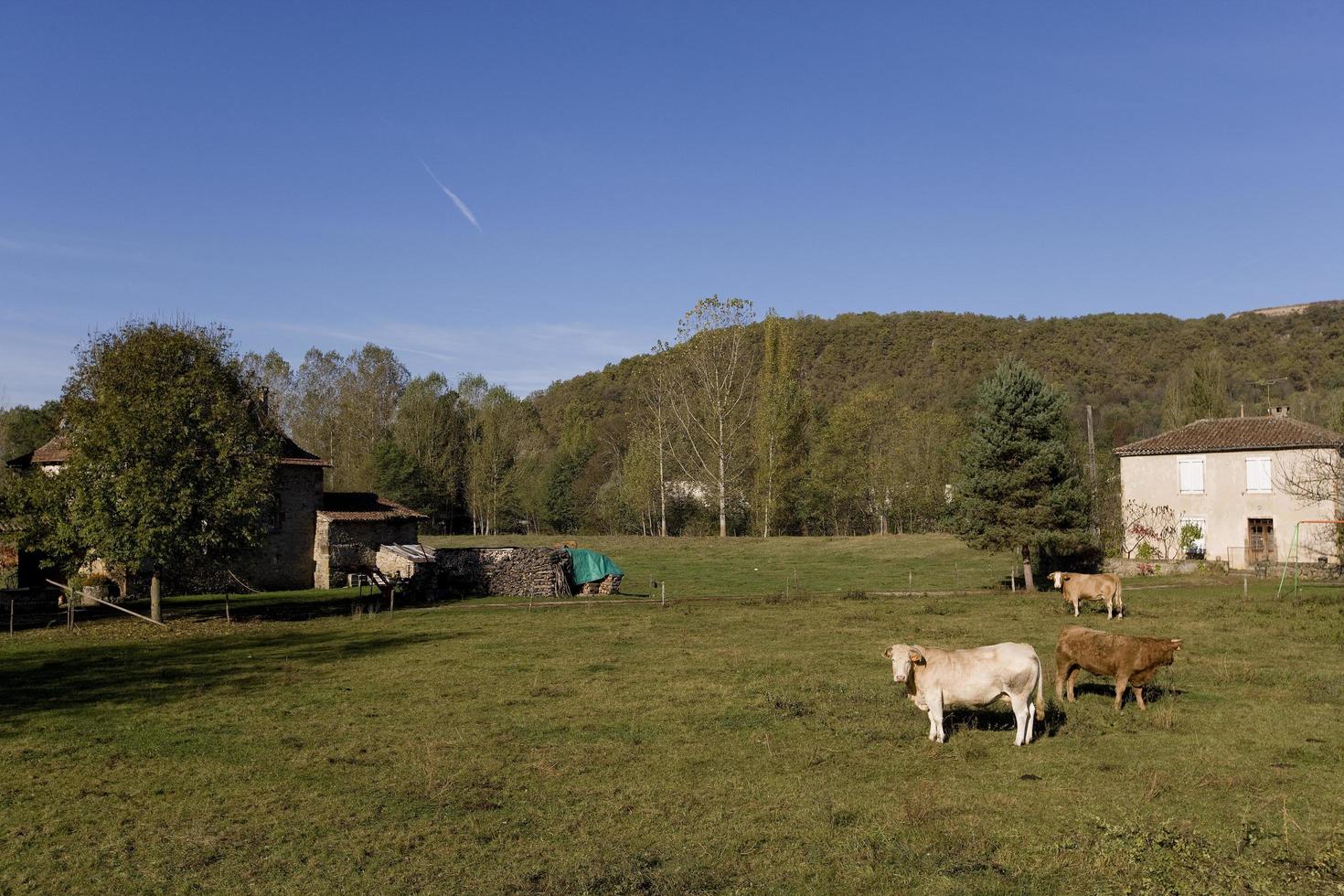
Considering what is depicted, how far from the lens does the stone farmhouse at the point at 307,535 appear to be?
3812cm

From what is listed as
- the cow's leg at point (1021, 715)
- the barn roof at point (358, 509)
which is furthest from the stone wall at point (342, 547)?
the cow's leg at point (1021, 715)

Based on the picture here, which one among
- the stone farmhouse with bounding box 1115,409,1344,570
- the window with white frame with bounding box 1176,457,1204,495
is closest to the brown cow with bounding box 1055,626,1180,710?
the stone farmhouse with bounding box 1115,409,1344,570

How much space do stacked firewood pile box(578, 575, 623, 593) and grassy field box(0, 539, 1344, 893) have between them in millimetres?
14051

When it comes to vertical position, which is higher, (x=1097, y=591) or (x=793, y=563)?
(x=1097, y=591)

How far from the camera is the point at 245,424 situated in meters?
28.6

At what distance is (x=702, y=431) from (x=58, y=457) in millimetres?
40667

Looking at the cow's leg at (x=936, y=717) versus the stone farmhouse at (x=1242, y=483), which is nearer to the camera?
the cow's leg at (x=936, y=717)

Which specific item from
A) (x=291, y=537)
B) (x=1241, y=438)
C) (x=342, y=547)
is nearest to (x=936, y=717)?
(x=342, y=547)

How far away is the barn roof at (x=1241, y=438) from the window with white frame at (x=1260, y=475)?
0.59 meters

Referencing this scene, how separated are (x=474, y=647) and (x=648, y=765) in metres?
11.1

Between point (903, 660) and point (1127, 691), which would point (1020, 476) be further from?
point (903, 660)

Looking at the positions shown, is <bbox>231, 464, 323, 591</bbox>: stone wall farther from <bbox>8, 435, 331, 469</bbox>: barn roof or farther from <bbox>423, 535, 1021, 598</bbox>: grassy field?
<bbox>423, 535, 1021, 598</bbox>: grassy field

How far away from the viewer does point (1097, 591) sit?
2684 cm

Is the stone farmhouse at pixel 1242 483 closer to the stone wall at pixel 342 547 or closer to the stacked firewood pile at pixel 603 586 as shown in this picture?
the stacked firewood pile at pixel 603 586
